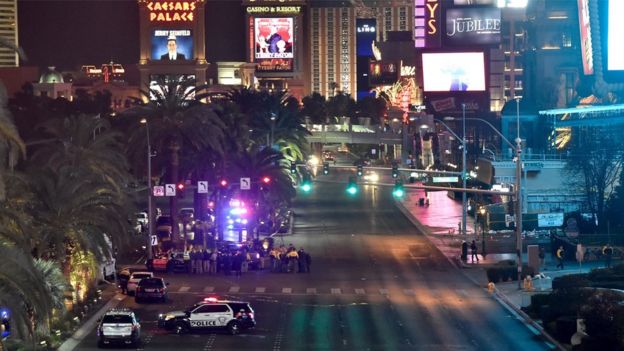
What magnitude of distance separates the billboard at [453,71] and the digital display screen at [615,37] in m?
72.1

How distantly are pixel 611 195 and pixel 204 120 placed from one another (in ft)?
83.9

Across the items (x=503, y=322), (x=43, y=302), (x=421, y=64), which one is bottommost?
(x=503, y=322)

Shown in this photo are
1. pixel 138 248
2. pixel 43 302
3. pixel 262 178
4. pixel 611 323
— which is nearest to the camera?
pixel 43 302

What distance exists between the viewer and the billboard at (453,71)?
149750 mm

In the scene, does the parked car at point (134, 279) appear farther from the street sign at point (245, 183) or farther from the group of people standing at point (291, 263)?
the street sign at point (245, 183)

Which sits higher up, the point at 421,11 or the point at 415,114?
the point at 421,11

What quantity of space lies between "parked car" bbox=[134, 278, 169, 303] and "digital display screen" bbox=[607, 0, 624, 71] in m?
33.9

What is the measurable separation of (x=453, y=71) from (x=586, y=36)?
7233 cm

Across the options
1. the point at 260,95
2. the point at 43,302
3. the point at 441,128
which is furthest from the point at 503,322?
the point at 441,128

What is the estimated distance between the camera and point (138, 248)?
76.5 meters

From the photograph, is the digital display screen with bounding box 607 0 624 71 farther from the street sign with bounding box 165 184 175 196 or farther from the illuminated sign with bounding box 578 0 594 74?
the street sign with bounding box 165 184 175 196

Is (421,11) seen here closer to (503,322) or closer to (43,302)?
(503,322)

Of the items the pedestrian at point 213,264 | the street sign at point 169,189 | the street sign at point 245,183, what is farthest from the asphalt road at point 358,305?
the street sign at point 169,189

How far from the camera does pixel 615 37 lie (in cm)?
7694
